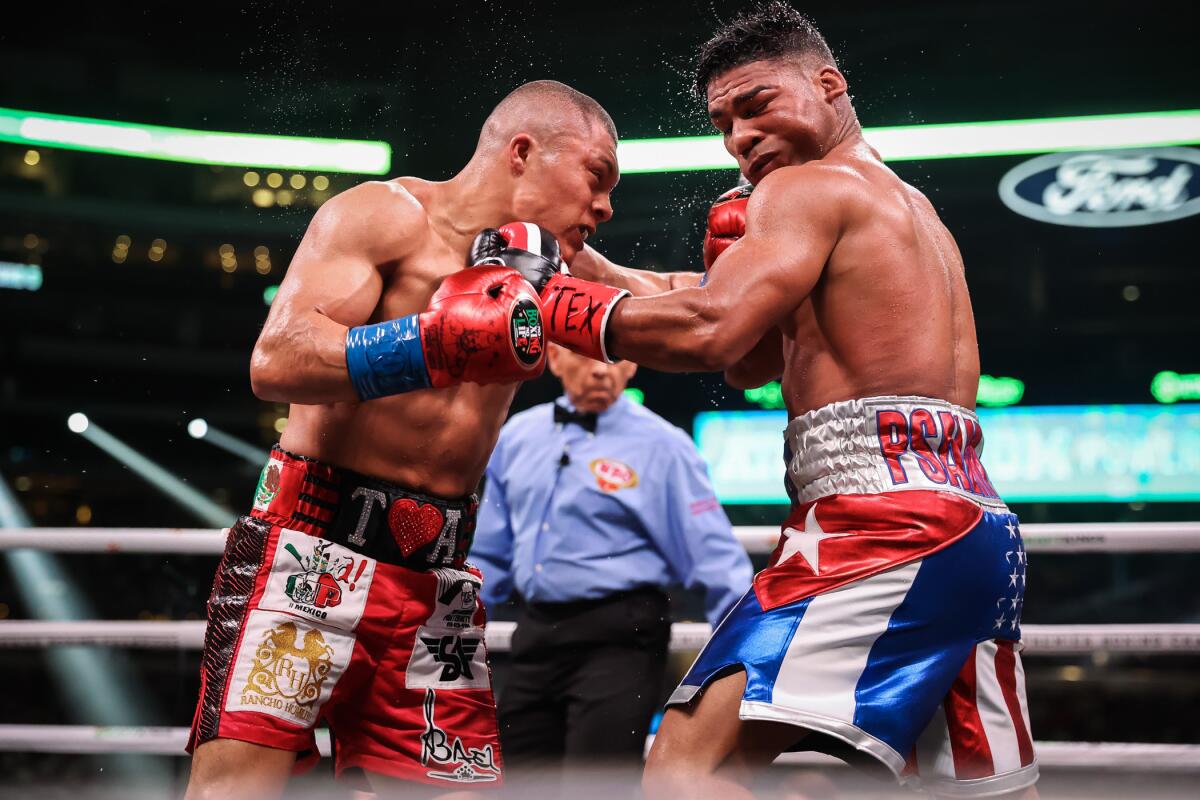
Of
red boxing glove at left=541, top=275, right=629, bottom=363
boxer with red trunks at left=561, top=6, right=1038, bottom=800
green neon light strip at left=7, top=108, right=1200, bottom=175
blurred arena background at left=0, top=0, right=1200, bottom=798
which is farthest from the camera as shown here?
blurred arena background at left=0, top=0, right=1200, bottom=798

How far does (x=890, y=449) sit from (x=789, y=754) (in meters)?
1.43

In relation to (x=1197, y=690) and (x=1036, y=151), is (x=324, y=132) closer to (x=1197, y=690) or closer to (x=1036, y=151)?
(x=1036, y=151)

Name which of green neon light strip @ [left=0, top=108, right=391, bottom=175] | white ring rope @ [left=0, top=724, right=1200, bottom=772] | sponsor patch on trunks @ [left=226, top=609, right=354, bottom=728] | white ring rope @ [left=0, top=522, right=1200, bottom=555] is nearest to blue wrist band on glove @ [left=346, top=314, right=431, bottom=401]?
sponsor patch on trunks @ [left=226, top=609, right=354, bottom=728]

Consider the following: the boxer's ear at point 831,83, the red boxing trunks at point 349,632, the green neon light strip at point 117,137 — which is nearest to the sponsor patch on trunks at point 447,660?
the red boxing trunks at point 349,632

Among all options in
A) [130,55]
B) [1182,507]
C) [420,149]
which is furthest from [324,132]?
[1182,507]

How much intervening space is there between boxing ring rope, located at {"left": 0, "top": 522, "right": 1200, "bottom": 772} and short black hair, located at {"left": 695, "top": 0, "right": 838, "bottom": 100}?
1324mm

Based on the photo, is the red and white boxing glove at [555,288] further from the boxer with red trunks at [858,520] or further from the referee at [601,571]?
the referee at [601,571]

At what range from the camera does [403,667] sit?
1.81m

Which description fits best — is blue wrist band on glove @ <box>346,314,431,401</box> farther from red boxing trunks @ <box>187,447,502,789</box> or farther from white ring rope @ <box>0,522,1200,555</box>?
white ring rope @ <box>0,522,1200,555</box>

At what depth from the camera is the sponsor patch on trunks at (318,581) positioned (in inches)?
68.7

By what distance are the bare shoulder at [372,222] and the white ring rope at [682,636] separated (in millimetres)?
1394

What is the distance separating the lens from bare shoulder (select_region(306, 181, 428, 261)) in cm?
180

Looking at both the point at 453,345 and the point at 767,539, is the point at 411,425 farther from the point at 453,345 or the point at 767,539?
the point at 767,539

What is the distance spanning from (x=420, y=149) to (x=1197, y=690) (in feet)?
23.5
